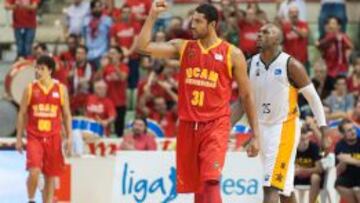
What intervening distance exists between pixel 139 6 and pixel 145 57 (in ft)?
3.34

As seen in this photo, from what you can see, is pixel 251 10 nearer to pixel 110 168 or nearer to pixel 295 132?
pixel 110 168

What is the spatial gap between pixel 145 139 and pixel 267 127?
5867 mm

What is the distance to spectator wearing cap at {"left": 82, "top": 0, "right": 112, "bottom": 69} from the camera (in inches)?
811

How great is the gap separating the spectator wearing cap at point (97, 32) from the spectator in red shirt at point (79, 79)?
1.92 ft

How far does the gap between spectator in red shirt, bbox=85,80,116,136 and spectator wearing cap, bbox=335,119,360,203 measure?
14.7ft

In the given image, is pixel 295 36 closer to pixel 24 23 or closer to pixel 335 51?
pixel 335 51

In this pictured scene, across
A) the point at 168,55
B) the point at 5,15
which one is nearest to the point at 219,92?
the point at 168,55

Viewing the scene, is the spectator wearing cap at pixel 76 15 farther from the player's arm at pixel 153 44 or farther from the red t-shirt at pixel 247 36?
the player's arm at pixel 153 44

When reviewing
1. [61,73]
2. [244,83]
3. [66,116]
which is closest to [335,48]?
[61,73]

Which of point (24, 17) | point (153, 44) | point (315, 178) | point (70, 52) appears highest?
point (24, 17)

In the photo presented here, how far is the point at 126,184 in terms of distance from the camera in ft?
50.2

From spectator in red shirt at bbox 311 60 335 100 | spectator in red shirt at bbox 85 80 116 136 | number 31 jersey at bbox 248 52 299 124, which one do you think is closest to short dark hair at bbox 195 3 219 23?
number 31 jersey at bbox 248 52 299 124

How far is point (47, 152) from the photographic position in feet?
47.6

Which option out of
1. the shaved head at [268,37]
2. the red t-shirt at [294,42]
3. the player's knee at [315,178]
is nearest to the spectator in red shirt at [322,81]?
the red t-shirt at [294,42]
